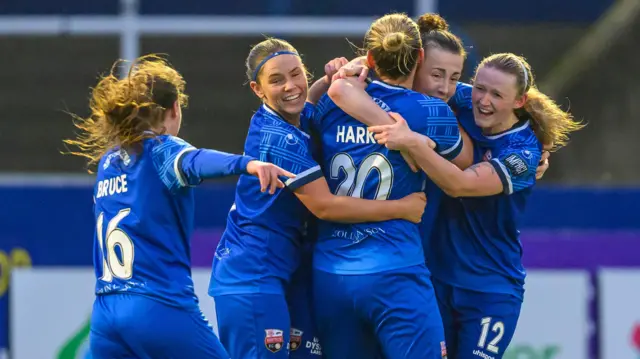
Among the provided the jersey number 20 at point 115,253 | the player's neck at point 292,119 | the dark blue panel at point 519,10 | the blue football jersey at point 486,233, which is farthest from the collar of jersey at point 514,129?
the dark blue panel at point 519,10

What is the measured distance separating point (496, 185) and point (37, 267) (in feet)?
15.0

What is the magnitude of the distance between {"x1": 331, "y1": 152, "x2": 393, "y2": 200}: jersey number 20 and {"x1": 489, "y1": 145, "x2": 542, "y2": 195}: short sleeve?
1.68 ft

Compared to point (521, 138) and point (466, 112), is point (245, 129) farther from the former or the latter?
point (521, 138)

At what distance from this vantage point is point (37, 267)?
26.3ft

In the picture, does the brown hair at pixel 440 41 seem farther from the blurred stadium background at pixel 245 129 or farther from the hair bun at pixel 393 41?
the blurred stadium background at pixel 245 129

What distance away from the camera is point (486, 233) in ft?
15.5

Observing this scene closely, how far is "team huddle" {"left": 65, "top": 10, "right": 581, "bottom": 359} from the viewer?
167 inches

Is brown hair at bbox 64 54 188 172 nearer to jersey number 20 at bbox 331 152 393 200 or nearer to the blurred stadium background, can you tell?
jersey number 20 at bbox 331 152 393 200

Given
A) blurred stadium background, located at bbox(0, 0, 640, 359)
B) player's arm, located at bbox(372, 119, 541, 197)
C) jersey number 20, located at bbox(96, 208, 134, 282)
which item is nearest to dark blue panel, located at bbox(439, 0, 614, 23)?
blurred stadium background, located at bbox(0, 0, 640, 359)

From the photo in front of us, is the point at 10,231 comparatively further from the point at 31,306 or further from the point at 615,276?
the point at 615,276

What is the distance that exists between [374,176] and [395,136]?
0.70 ft

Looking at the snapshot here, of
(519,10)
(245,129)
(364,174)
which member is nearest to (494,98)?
(364,174)

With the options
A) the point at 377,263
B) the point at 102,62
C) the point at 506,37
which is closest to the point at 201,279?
the point at 377,263

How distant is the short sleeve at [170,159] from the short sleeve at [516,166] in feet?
4.35
